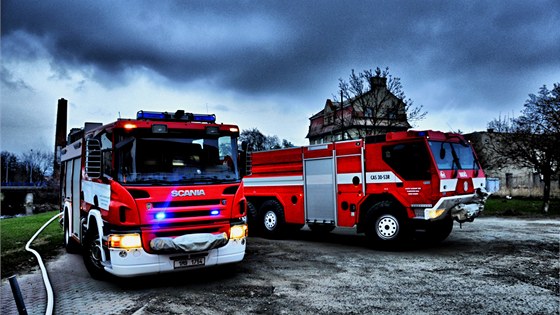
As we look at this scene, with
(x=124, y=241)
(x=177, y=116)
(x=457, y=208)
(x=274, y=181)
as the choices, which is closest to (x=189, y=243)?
(x=124, y=241)

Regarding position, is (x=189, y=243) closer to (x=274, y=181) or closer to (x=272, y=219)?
(x=272, y=219)

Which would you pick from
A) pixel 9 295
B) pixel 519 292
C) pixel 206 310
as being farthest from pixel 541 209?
pixel 9 295

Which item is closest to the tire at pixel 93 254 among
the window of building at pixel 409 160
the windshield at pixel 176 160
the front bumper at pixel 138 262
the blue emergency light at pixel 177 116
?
the front bumper at pixel 138 262

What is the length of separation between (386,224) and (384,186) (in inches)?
35.4

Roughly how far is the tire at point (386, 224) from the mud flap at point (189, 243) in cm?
450

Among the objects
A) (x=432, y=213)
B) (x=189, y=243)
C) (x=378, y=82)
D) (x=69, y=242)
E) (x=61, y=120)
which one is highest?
(x=61, y=120)

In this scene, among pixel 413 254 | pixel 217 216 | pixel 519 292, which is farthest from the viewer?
pixel 413 254

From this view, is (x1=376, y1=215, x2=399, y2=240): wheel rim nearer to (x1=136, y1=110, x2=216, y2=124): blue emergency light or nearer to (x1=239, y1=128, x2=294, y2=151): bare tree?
(x1=136, y1=110, x2=216, y2=124): blue emergency light

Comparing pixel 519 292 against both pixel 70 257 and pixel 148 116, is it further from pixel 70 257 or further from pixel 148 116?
pixel 70 257

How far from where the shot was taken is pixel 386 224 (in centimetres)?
980

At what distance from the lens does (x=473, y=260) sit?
877cm

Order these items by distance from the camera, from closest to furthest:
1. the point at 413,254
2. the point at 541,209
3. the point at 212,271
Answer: the point at 212,271, the point at 413,254, the point at 541,209

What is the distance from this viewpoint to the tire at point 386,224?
9.58m

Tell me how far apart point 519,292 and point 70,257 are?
366 inches
